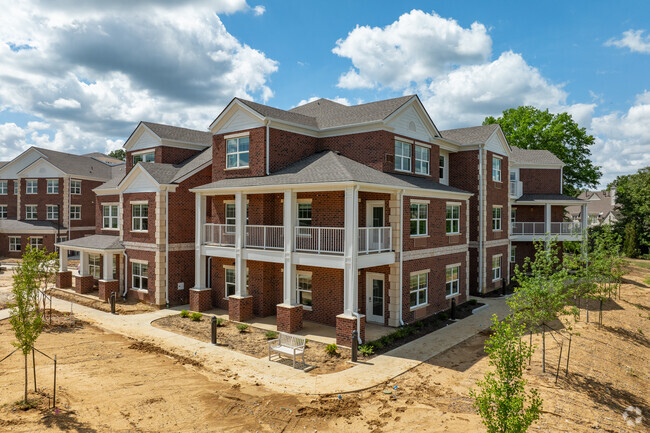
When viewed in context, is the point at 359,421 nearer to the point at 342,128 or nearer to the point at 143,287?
the point at 342,128

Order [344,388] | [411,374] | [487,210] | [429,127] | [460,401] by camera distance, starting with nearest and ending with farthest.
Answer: [460,401]
[344,388]
[411,374]
[429,127]
[487,210]

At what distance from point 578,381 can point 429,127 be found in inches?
582

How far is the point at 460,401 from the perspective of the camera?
11094 millimetres

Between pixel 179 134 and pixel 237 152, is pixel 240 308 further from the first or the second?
pixel 179 134

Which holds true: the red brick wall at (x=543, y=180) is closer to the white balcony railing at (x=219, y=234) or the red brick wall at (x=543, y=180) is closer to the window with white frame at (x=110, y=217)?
the white balcony railing at (x=219, y=234)

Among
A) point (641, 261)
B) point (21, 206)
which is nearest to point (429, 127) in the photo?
point (641, 261)

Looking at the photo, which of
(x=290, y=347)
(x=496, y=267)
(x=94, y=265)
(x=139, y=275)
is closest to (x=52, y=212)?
(x=94, y=265)

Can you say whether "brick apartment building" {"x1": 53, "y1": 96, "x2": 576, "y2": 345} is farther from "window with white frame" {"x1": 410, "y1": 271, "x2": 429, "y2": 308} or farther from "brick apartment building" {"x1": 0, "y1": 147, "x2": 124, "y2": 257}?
"brick apartment building" {"x1": 0, "y1": 147, "x2": 124, "y2": 257}

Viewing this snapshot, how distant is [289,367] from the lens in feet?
44.4

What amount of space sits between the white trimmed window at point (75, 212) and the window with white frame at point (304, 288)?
36.3 meters

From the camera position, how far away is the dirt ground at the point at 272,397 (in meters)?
9.84

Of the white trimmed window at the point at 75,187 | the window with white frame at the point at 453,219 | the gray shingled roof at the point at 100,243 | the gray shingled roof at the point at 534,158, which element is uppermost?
the gray shingled roof at the point at 534,158

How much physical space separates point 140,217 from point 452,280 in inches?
736

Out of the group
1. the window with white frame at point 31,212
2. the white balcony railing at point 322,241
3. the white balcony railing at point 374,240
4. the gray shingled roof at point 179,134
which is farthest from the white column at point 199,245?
the window with white frame at point 31,212
